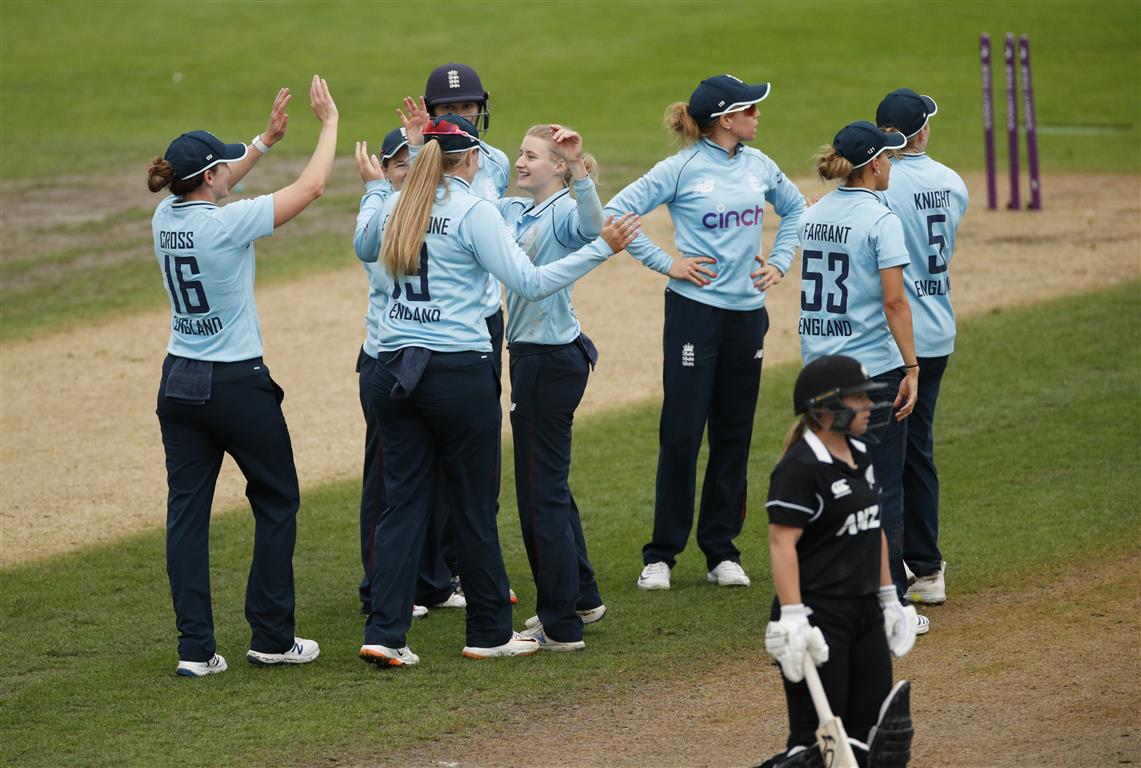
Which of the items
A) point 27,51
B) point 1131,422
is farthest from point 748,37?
point 1131,422

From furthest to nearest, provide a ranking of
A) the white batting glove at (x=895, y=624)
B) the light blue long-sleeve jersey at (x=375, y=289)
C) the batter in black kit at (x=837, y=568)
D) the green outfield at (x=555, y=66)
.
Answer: the green outfield at (x=555, y=66) → the light blue long-sleeve jersey at (x=375, y=289) → the white batting glove at (x=895, y=624) → the batter in black kit at (x=837, y=568)

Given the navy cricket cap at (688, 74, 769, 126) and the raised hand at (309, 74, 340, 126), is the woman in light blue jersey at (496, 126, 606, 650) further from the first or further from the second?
the navy cricket cap at (688, 74, 769, 126)

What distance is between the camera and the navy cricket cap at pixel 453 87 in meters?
8.17

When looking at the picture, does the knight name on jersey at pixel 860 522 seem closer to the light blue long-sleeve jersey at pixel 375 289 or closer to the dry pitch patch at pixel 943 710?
the dry pitch patch at pixel 943 710

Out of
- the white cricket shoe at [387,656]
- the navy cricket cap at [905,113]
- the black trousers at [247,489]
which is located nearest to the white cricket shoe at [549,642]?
the white cricket shoe at [387,656]

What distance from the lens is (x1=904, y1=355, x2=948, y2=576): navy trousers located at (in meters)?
7.86

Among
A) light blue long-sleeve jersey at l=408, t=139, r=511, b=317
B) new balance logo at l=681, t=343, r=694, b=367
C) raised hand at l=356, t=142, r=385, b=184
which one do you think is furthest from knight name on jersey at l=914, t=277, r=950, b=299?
raised hand at l=356, t=142, r=385, b=184

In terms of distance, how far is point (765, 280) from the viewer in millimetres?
8086

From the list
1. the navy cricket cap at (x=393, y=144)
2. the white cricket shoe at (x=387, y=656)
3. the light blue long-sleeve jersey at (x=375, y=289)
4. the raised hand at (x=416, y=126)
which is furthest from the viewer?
the navy cricket cap at (x=393, y=144)

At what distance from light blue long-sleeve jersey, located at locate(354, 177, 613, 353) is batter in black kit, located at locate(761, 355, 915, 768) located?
1.67 metres

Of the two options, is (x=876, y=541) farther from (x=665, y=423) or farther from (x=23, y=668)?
(x=23, y=668)

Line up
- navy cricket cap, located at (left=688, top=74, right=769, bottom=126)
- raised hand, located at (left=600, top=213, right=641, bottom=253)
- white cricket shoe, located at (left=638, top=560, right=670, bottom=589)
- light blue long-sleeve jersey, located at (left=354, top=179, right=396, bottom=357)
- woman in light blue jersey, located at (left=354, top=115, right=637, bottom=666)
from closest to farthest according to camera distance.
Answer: raised hand, located at (left=600, top=213, right=641, bottom=253) → woman in light blue jersey, located at (left=354, top=115, right=637, bottom=666) → light blue long-sleeve jersey, located at (left=354, top=179, right=396, bottom=357) → navy cricket cap, located at (left=688, top=74, right=769, bottom=126) → white cricket shoe, located at (left=638, top=560, right=670, bottom=589)

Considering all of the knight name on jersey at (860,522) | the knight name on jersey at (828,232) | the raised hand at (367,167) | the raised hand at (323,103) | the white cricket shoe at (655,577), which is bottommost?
the white cricket shoe at (655,577)

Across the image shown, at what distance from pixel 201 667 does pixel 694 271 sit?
3.13 m
